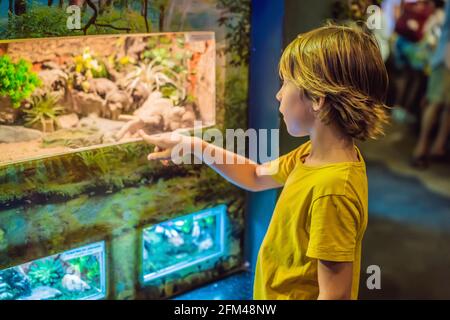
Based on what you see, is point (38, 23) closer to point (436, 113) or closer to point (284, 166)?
point (284, 166)

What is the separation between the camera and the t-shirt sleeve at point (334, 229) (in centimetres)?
129

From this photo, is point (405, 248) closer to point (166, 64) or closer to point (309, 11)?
point (309, 11)

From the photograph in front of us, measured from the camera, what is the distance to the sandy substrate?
1.95 meters

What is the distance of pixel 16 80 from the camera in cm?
193

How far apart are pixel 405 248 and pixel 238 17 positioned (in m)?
1.89

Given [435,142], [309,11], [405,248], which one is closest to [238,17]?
[309,11]

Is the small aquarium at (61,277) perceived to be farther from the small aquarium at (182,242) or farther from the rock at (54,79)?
the rock at (54,79)

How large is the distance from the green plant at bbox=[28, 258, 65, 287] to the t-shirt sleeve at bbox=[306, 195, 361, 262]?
3.86ft

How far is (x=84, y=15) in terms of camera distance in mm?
2016

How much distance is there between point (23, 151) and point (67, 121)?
0.18 m

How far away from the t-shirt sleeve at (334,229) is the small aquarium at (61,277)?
3.86 feet

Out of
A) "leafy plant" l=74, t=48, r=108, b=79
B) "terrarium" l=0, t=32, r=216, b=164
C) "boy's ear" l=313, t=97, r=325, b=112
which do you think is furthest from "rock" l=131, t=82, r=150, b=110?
"boy's ear" l=313, t=97, r=325, b=112

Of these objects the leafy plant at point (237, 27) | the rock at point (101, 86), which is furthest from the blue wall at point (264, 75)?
the rock at point (101, 86)
